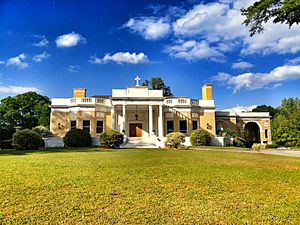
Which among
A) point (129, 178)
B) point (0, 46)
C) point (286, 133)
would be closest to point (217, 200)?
point (129, 178)

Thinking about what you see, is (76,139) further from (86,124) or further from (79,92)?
(79,92)

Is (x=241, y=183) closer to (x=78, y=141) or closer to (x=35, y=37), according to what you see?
(x=78, y=141)

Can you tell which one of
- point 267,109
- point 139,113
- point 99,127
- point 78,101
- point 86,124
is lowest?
point 99,127

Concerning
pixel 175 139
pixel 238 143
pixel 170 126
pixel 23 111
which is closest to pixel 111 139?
pixel 175 139

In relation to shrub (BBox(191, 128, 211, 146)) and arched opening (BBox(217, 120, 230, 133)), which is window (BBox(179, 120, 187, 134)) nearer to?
shrub (BBox(191, 128, 211, 146))

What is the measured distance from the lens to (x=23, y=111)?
4581cm

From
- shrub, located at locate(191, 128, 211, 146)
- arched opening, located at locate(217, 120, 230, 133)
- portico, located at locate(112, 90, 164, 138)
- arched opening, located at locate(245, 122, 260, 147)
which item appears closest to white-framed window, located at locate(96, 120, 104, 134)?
portico, located at locate(112, 90, 164, 138)

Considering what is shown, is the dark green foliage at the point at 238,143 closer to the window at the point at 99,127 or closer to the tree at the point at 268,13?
the window at the point at 99,127

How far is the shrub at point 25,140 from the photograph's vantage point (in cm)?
1711

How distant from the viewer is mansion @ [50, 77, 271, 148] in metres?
28.0

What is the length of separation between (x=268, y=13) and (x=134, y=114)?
2045 centimetres

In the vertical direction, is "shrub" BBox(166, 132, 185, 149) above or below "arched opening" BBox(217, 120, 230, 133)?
below

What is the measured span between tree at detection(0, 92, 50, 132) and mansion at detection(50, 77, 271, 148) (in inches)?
590

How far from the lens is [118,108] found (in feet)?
95.5
